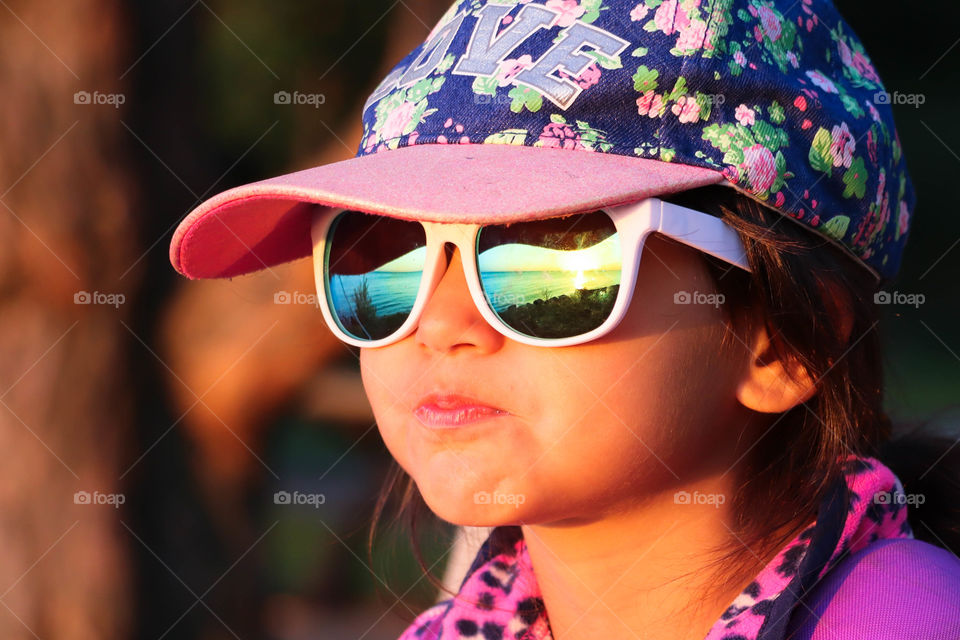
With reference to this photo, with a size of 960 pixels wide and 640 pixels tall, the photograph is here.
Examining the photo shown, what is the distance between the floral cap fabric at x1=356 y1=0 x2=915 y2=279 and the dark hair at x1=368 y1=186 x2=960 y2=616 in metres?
0.05

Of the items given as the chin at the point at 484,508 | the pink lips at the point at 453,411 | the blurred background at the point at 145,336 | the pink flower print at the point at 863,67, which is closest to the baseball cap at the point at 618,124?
the pink flower print at the point at 863,67

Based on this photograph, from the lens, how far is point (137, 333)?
2.59 meters

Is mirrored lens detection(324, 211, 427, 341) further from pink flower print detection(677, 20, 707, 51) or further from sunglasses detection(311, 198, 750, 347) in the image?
pink flower print detection(677, 20, 707, 51)

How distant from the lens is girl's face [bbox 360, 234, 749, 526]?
1.30 meters

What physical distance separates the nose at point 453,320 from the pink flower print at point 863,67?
75 centimetres

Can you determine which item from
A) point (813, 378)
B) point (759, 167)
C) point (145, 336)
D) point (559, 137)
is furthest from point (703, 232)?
point (145, 336)

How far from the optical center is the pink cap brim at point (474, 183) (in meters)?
1.18

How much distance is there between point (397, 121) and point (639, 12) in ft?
1.32

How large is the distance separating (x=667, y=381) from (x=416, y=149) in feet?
1.64

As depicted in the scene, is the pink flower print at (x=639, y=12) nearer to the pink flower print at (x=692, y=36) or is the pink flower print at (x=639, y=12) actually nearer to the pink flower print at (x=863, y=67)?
the pink flower print at (x=692, y=36)

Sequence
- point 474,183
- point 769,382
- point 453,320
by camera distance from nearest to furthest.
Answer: point 474,183
point 453,320
point 769,382

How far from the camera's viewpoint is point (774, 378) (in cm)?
144

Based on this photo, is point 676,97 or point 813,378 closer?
point 676,97

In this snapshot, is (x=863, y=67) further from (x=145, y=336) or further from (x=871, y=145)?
(x=145, y=336)
